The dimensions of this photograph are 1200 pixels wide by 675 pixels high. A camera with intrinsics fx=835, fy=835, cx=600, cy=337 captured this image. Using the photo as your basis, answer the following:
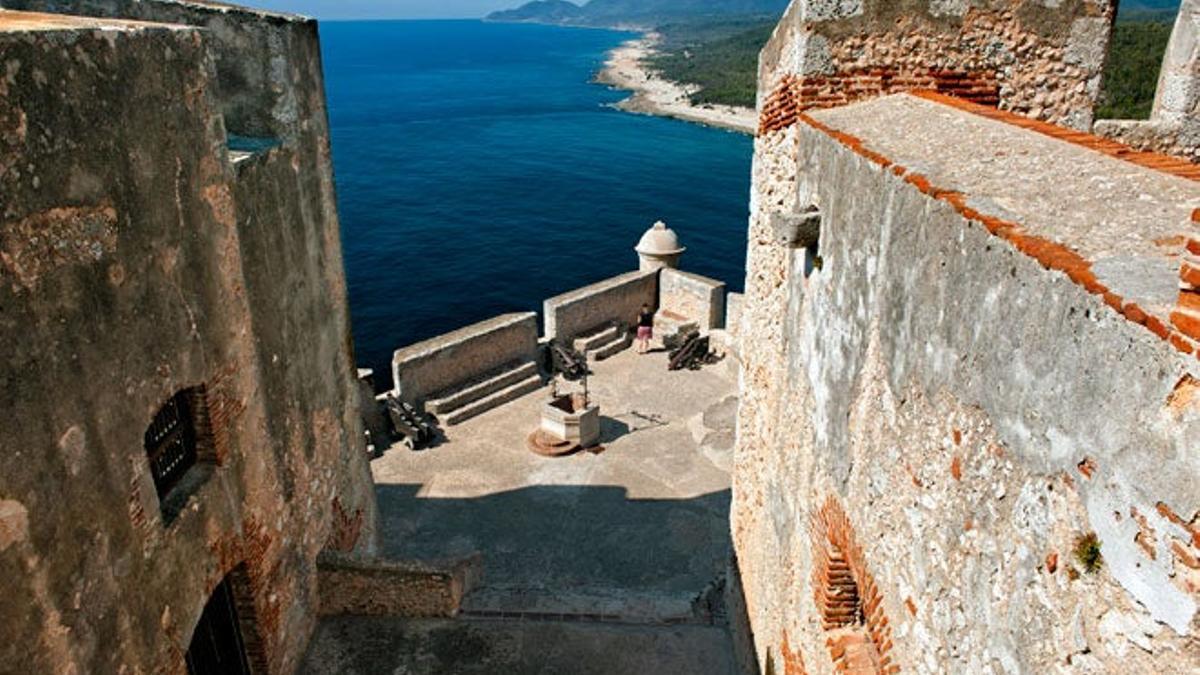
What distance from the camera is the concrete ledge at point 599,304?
22.6m

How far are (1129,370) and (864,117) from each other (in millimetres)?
4075

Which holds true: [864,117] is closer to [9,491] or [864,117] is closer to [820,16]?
[820,16]

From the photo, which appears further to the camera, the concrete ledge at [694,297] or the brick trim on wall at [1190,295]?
the concrete ledge at [694,297]

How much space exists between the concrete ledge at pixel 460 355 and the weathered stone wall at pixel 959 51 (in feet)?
45.2

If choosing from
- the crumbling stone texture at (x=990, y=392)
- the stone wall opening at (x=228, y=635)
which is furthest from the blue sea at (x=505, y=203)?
the crumbling stone texture at (x=990, y=392)

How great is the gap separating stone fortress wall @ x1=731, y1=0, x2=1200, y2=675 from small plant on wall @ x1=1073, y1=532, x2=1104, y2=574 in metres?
0.01

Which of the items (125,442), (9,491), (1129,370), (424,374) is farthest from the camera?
(424,374)

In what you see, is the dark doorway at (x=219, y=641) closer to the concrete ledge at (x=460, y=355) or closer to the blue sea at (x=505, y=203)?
the concrete ledge at (x=460, y=355)

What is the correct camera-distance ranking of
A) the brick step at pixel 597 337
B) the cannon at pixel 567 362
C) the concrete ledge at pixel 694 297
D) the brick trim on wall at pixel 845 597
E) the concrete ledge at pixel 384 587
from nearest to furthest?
1. the brick trim on wall at pixel 845 597
2. the concrete ledge at pixel 384 587
3. the cannon at pixel 567 362
4. the brick step at pixel 597 337
5. the concrete ledge at pixel 694 297

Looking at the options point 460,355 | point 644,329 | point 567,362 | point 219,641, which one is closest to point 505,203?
point 644,329

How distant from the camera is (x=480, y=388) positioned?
20.2 m

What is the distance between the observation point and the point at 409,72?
167 metres

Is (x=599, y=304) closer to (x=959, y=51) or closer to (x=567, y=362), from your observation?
(x=567, y=362)

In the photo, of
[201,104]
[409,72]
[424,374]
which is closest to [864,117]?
[201,104]
